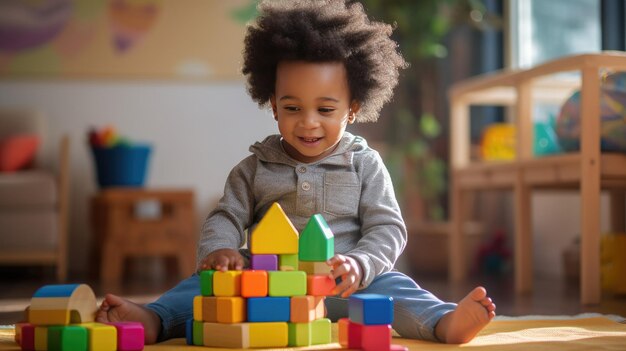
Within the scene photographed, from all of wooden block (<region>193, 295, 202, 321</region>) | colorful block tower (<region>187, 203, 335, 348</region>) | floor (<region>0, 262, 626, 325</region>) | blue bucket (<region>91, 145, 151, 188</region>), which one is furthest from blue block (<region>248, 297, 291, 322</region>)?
blue bucket (<region>91, 145, 151, 188</region>)

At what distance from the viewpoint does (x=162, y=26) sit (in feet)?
15.3

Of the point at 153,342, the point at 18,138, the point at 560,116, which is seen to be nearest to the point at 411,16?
the point at 560,116

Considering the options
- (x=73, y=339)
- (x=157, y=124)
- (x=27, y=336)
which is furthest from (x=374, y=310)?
(x=157, y=124)

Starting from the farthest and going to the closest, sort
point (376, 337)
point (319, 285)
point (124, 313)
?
point (124, 313) < point (319, 285) < point (376, 337)

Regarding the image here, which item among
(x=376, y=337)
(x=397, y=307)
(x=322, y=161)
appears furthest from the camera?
(x=322, y=161)

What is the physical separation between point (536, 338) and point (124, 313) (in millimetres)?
778

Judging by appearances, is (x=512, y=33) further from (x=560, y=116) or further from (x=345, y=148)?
(x=345, y=148)

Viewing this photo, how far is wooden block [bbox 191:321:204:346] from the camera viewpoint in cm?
152

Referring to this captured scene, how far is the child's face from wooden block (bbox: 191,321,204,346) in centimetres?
42

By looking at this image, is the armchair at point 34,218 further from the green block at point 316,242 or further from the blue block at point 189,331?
the green block at point 316,242

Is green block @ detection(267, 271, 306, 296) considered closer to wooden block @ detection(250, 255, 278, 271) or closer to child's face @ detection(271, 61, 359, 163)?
wooden block @ detection(250, 255, 278, 271)

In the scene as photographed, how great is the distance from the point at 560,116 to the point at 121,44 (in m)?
2.59

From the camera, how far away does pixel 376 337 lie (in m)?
1.37

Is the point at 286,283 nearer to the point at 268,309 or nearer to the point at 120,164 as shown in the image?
the point at 268,309
